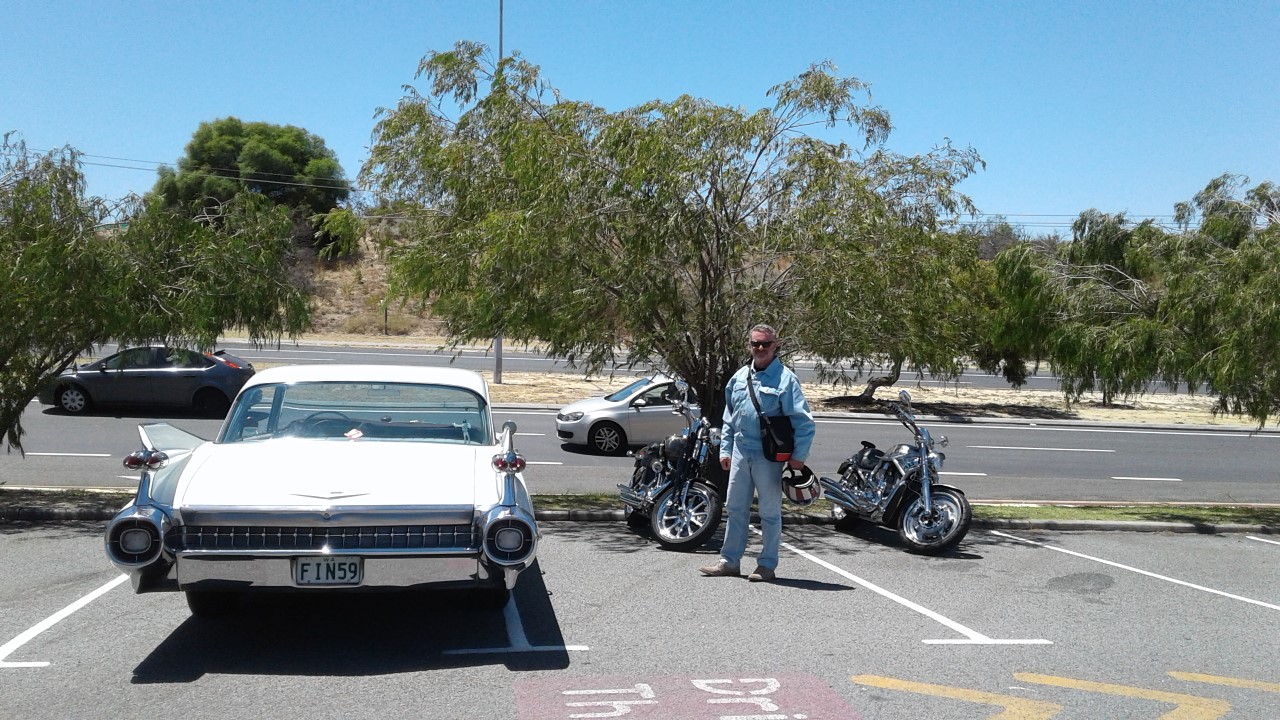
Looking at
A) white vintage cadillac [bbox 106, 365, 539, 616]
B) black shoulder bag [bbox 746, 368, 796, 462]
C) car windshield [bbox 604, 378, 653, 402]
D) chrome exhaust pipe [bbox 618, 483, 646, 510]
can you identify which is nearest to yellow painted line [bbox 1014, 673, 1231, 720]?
black shoulder bag [bbox 746, 368, 796, 462]

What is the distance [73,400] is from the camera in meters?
20.1

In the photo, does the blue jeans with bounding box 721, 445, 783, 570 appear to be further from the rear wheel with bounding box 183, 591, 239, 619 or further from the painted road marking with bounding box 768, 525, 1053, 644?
the rear wheel with bounding box 183, 591, 239, 619

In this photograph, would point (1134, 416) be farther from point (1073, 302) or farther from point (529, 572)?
point (529, 572)

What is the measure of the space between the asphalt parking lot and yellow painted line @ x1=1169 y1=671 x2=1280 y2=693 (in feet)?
0.07

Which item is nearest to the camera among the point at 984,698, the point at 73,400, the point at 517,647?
the point at 984,698

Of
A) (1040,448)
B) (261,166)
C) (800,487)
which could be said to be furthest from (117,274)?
(261,166)

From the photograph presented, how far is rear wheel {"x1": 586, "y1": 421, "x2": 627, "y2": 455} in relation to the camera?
17.7 meters

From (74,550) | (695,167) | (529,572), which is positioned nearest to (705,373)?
(695,167)

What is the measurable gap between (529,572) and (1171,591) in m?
4.89

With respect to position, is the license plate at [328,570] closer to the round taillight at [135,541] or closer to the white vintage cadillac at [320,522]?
the white vintage cadillac at [320,522]

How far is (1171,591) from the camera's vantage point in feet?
27.6

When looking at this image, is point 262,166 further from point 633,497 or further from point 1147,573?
point 1147,573

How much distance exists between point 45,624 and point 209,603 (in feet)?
3.14

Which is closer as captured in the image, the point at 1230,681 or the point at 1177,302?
the point at 1230,681
